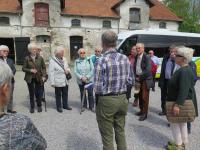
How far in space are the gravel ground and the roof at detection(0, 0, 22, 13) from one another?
16.2m

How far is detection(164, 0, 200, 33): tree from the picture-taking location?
31312 mm

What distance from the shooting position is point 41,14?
22.3m

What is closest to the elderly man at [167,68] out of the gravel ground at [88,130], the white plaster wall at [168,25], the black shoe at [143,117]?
the black shoe at [143,117]

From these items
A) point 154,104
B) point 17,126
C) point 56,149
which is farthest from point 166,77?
point 17,126

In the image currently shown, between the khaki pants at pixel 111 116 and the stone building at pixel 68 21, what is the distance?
1904 cm

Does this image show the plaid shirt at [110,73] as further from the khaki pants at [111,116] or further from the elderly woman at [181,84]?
the elderly woman at [181,84]

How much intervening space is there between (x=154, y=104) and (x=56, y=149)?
155 inches

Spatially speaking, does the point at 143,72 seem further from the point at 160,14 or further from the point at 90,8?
the point at 160,14

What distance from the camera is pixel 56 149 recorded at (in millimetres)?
4289

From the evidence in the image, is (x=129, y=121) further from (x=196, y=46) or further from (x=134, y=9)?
(x=134, y=9)

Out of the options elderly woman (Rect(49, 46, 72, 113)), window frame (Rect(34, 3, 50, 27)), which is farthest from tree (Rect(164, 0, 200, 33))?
elderly woman (Rect(49, 46, 72, 113))

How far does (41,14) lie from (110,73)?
67.5 ft

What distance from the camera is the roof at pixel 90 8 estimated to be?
23.2 m

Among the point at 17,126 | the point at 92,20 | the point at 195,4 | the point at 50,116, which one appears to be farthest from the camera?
the point at 195,4
